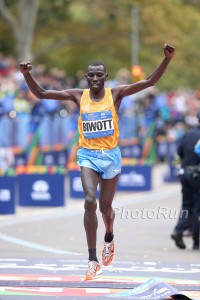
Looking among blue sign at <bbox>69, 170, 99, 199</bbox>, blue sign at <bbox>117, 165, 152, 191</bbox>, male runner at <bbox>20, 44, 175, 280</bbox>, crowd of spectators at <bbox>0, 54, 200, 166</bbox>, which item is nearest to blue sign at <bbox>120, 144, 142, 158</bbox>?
crowd of spectators at <bbox>0, 54, 200, 166</bbox>

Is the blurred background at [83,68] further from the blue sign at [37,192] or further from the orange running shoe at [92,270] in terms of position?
the orange running shoe at [92,270]

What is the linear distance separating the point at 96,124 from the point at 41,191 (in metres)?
8.89

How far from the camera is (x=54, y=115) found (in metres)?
26.0

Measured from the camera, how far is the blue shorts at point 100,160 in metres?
11.1

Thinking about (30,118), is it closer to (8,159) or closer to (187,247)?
(8,159)

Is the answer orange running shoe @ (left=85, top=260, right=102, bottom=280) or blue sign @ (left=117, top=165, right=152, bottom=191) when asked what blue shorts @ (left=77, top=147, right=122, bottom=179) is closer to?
orange running shoe @ (left=85, top=260, right=102, bottom=280)

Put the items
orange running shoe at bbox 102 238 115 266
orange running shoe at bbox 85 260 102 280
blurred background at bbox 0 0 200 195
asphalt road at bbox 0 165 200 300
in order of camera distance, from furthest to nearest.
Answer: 1. blurred background at bbox 0 0 200 195
2. asphalt road at bbox 0 165 200 300
3. orange running shoe at bbox 102 238 115 266
4. orange running shoe at bbox 85 260 102 280

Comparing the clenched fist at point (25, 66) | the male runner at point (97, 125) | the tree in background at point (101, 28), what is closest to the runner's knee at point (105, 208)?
the male runner at point (97, 125)

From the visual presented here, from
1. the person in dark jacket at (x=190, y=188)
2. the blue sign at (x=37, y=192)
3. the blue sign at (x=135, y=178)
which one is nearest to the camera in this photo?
the person in dark jacket at (x=190, y=188)

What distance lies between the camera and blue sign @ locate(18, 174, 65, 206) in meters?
19.8

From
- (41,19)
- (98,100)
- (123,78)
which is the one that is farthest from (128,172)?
(41,19)

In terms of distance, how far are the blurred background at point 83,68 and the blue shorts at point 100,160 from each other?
4650 mm

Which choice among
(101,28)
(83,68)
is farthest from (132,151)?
(83,68)

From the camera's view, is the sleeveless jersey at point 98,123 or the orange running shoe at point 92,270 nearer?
the orange running shoe at point 92,270
